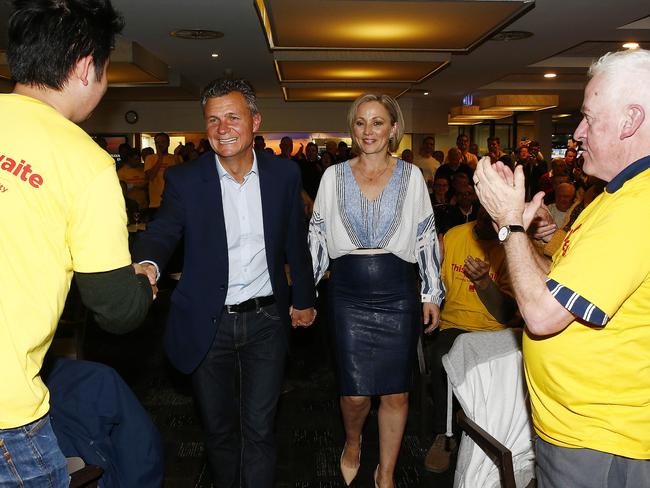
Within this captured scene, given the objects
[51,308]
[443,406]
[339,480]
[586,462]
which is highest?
[51,308]

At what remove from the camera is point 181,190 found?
8.39 ft

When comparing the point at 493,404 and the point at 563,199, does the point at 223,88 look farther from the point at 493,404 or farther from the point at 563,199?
the point at 563,199

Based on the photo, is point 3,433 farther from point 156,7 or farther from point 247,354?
point 156,7

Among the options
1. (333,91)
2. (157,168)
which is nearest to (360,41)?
(157,168)

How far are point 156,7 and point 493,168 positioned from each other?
5876 mm

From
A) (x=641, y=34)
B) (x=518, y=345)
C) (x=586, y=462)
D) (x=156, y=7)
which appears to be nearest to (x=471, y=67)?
(x=641, y=34)

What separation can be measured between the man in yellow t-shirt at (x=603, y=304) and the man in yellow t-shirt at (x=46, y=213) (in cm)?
99

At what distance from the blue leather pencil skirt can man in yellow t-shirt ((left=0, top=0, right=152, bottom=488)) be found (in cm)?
169

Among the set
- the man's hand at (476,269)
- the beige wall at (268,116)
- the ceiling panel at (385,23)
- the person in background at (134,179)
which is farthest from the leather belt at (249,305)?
the beige wall at (268,116)

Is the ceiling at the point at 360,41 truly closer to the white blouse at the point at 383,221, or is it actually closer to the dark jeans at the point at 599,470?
the white blouse at the point at 383,221

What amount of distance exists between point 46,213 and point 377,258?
191cm

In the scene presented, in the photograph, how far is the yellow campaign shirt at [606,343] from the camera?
1.42 metres

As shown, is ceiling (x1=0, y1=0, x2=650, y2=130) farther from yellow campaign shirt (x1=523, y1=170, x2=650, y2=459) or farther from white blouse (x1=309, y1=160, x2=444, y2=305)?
yellow campaign shirt (x1=523, y1=170, x2=650, y2=459)

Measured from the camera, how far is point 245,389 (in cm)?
274
